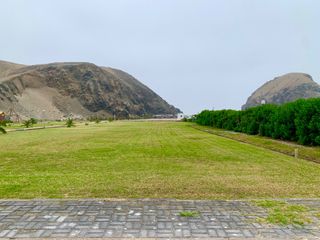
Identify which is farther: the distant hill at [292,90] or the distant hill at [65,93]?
the distant hill at [292,90]

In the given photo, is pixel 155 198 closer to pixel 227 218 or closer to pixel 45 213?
pixel 227 218

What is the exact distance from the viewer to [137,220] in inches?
178

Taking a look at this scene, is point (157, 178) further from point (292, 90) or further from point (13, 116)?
point (292, 90)

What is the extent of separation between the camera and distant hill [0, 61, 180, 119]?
108 meters

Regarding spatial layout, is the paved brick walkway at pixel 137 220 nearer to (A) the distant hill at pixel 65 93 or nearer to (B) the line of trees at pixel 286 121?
(B) the line of trees at pixel 286 121

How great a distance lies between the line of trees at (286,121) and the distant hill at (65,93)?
282 feet

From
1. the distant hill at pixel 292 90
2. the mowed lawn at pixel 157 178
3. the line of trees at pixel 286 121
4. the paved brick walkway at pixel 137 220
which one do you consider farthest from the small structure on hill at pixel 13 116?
the distant hill at pixel 292 90

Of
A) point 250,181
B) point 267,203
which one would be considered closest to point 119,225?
point 267,203

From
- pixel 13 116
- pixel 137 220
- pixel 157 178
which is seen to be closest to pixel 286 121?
pixel 157 178

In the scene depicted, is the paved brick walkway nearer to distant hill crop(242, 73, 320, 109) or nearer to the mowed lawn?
the mowed lawn

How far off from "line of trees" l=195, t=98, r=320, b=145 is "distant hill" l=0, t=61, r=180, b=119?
3380 inches

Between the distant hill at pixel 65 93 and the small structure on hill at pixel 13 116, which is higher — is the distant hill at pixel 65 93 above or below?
above

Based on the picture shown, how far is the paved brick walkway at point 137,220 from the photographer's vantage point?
13.3ft

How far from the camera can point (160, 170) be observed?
891 cm
